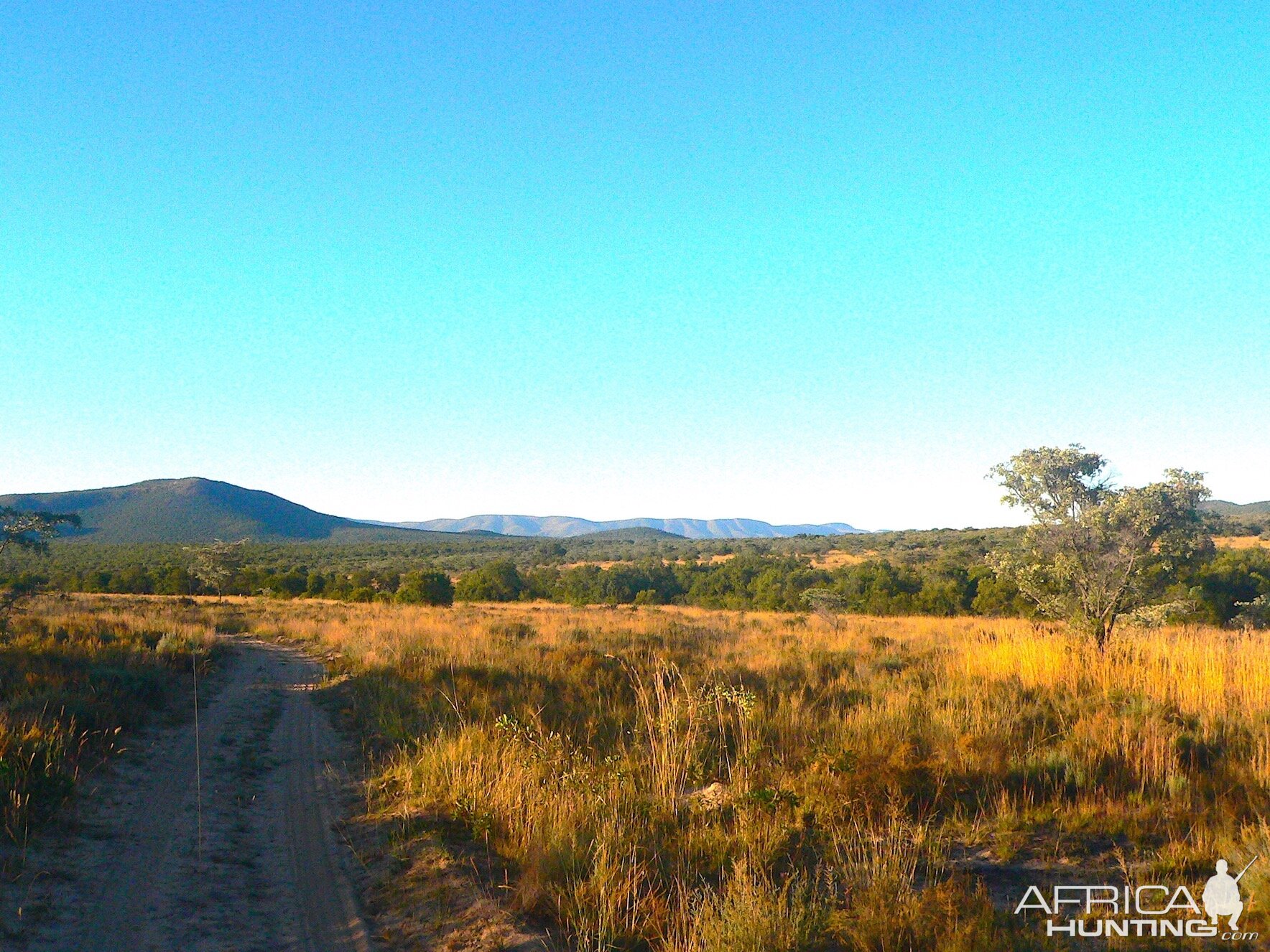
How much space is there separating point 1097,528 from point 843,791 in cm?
1021

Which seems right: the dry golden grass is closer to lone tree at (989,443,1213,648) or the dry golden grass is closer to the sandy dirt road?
lone tree at (989,443,1213,648)

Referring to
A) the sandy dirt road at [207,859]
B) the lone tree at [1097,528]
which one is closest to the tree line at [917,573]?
the lone tree at [1097,528]

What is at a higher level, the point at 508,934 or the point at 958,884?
the point at 958,884

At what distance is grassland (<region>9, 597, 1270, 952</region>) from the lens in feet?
14.3

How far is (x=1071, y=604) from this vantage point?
14.4 metres

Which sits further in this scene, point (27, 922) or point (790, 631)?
point (790, 631)

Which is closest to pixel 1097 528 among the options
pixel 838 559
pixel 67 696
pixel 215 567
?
pixel 67 696

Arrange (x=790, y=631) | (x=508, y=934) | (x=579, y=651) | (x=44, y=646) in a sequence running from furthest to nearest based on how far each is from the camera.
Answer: (x=790, y=631) < (x=579, y=651) < (x=44, y=646) < (x=508, y=934)

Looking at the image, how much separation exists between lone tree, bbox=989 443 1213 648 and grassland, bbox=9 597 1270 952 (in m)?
2.21

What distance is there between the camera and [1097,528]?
43.6 ft

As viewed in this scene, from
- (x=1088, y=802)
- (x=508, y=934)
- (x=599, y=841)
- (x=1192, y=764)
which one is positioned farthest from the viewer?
(x=1192, y=764)

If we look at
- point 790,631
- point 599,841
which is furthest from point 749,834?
point 790,631

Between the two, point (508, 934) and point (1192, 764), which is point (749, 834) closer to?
point (508, 934)

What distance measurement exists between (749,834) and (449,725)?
5047 millimetres
